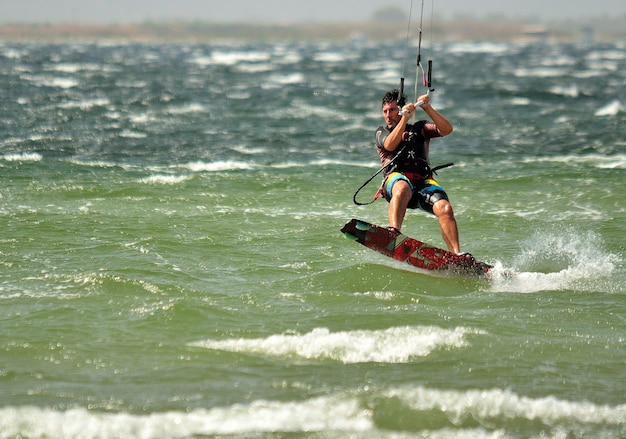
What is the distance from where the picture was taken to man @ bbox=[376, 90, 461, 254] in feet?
32.4

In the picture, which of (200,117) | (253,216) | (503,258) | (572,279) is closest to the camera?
(572,279)

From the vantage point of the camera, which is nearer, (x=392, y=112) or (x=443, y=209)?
(x=443, y=209)

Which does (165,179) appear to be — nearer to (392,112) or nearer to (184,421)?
(392,112)

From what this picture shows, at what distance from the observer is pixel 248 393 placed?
680 centimetres

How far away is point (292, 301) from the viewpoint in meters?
9.13

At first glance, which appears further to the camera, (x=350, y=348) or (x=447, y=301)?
(x=447, y=301)

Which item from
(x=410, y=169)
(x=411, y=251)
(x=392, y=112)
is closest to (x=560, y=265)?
(x=411, y=251)

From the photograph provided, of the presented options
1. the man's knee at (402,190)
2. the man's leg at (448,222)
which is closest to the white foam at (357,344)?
the man's leg at (448,222)

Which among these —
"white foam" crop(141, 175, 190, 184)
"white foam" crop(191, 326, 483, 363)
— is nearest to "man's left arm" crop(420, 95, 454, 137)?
"white foam" crop(191, 326, 483, 363)

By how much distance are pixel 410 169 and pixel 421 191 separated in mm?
283

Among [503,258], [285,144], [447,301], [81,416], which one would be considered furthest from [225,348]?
[285,144]

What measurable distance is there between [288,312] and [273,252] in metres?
2.46

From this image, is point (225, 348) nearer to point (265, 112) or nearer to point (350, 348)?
point (350, 348)

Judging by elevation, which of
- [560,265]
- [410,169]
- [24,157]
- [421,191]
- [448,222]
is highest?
[410,169]
